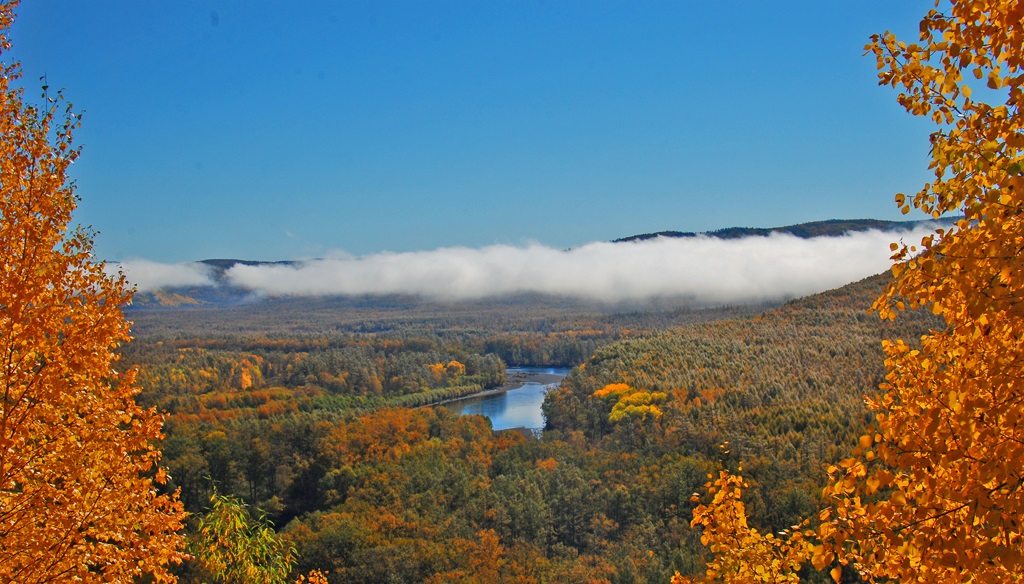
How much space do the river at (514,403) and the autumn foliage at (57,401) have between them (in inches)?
2206

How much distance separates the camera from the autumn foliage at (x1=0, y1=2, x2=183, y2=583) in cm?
502

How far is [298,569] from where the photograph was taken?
27797 millimetres

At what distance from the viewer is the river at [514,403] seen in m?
67.9

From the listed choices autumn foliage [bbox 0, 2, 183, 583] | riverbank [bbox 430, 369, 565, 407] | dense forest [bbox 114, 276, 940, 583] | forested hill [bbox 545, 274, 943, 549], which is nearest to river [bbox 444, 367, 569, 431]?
riverbank [bbox 430, 369, 565, 407]

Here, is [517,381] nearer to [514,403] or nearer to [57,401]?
[514,403]

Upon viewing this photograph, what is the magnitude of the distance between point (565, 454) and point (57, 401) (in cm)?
3757

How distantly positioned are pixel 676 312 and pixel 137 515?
589 ft

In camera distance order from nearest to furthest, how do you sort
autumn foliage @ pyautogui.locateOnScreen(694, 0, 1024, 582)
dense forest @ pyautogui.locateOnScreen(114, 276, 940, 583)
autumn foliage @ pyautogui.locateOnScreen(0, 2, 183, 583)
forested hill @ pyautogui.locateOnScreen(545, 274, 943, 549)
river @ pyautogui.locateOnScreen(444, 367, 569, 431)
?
1. autumn foliage @ pyautogui.locateOnScreen(694, 0, 1024, 582)
2. autumn foliage @ pyautogui.locateOnScreen(0, 2, 183, 583)
3. dense forest @ pyautogui.locateOnScreen(114, 276, 940, 583)
4. forested hill @ pyautogui.locateOnScreen(545, 274, 943, 549)
5. river @ pyautogui.locateOnScreen(444, 367, 569, 431)

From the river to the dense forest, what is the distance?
5.60 metres

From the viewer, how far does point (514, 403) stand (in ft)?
269

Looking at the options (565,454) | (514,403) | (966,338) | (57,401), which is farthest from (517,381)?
(966,338)

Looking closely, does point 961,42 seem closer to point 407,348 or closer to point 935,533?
point 935,533

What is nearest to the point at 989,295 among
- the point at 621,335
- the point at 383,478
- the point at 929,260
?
the point at 929,260

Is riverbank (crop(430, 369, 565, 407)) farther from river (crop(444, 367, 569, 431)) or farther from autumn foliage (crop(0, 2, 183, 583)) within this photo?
autumn foliage (crop(0, 2, 183, 583))
